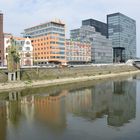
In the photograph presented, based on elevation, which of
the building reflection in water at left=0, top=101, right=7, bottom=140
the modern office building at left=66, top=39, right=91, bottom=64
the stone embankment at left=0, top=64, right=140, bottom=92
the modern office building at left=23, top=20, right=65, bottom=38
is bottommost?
the building reflection in water at left=0, top=101, right=7, bottom=140

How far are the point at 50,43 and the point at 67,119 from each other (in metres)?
95.5

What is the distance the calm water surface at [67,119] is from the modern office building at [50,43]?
242 feet

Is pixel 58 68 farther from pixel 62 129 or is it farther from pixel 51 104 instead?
pixel 62 129

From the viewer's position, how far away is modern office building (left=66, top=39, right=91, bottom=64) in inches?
5910

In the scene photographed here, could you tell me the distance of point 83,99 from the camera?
61.2m

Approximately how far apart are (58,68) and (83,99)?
44036mm

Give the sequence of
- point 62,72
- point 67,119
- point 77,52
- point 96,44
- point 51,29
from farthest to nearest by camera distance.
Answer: point 96,44 → point 77,52 → point 51,29 → point 62,72 → point 67,119

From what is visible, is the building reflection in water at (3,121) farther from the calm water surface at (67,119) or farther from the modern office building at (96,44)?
the modern office building at (96,44)

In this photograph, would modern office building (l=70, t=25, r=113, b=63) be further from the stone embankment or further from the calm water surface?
the calm water surface

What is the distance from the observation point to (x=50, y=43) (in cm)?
13325

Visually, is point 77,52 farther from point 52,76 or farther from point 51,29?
point 52,76

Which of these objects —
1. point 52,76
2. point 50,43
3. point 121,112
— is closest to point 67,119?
point 121,112

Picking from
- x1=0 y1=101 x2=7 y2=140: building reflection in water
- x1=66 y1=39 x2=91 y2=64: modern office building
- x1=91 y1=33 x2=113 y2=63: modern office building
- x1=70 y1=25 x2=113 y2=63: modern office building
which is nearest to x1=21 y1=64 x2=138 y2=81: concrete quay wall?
x1=66 y1=39 x2=91 y2=64: modern office building

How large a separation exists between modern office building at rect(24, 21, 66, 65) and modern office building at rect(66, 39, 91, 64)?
408 inches
